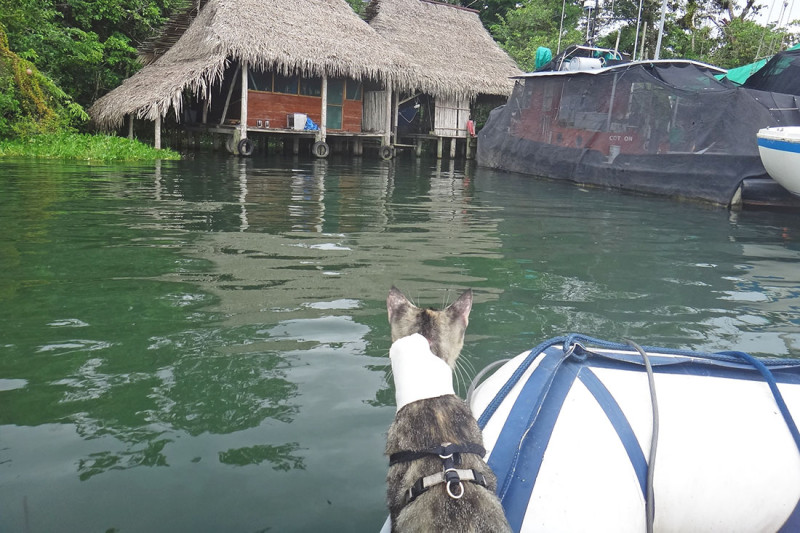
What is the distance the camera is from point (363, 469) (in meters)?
2.80

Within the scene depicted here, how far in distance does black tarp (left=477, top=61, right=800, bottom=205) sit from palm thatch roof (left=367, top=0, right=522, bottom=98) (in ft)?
17.3

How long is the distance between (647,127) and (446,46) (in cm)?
1275

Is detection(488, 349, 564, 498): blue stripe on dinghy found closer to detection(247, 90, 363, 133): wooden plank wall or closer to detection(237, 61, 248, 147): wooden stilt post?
detection(237, 61, 248, 147): wooden stilt post

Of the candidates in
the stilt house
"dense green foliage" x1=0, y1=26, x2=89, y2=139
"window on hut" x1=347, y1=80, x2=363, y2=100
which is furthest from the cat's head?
"window on hut" x1=347, y1=80, x2=363, y2=100

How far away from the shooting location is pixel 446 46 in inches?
925

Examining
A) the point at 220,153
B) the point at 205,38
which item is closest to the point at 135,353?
the point at 205,38

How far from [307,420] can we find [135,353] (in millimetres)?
1325

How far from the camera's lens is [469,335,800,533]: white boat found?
1.86 metres

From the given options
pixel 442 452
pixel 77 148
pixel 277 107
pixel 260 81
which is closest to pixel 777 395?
pixel 442 452

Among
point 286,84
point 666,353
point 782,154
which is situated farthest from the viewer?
point 286,84

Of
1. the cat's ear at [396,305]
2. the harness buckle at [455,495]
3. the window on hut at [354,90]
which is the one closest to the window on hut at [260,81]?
the window on hut at [354,90]

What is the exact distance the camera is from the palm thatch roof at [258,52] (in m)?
16.6

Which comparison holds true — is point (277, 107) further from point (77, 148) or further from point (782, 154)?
point (782, 154)

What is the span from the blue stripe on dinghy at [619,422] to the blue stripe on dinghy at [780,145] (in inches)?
344
